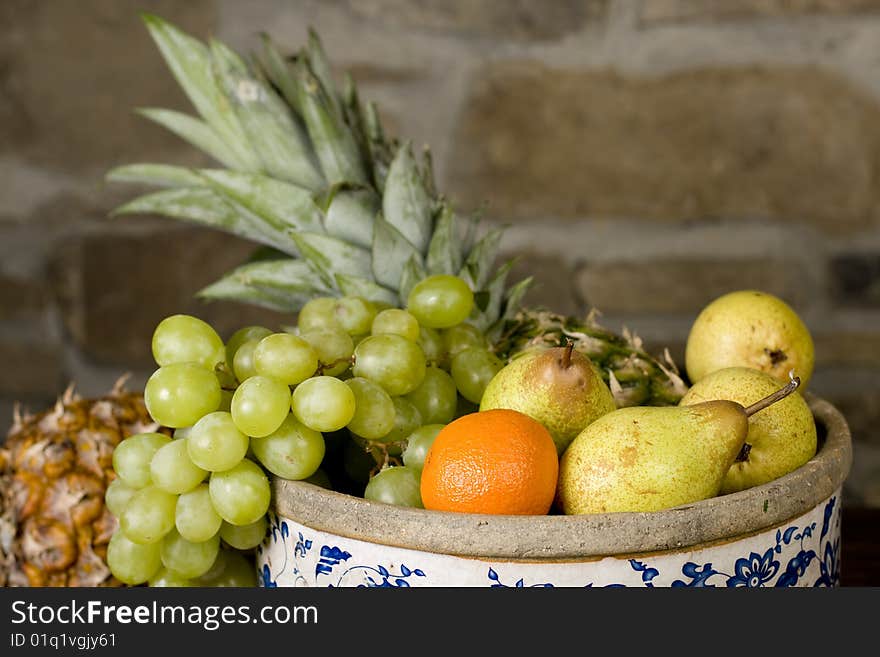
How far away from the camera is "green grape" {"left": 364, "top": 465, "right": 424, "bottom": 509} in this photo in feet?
2.42

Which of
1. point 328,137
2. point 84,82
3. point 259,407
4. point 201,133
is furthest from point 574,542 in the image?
point 84,82

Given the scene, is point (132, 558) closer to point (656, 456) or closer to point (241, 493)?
point (241, 493)

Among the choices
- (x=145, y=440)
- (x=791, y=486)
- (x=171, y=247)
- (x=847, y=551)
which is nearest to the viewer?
(x=791, y=486)

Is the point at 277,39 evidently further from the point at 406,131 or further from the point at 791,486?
the point at 791,486

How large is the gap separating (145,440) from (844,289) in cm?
138

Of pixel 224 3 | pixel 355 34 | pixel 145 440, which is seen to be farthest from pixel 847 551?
pixel 224 3

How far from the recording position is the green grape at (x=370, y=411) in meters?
0.78

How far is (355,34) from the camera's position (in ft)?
5.92

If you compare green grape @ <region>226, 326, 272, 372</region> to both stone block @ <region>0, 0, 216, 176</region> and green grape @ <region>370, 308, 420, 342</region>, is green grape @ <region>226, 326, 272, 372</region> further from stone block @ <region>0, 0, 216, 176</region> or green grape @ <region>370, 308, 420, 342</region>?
stone block @ <region>0, 0, 216, 176</region>

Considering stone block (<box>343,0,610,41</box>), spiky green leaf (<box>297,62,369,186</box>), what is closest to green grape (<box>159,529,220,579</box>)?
spiky green leaf (<box>297,62,369,186</box>)

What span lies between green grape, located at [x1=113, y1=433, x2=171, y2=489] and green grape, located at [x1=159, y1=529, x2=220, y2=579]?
0.05 metres

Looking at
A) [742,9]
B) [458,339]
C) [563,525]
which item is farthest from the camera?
[742,9]

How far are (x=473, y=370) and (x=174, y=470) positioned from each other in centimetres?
28

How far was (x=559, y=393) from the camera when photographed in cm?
77
